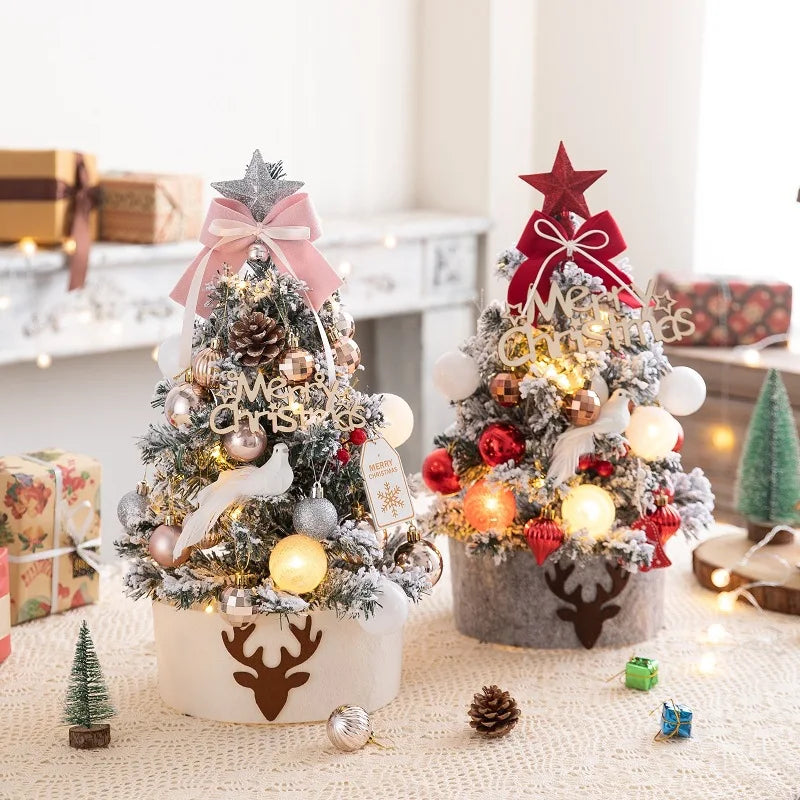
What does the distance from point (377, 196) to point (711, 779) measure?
222cm

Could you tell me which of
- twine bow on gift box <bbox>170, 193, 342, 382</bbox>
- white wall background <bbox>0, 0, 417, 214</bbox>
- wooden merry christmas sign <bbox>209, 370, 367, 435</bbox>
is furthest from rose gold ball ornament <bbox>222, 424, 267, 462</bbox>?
white wall background <bbox>0, 0, 417, 214</bbox>

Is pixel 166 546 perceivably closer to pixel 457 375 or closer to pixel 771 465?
pixel 457 375

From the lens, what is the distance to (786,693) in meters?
1.54

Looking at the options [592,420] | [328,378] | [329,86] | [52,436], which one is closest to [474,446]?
[592,420]

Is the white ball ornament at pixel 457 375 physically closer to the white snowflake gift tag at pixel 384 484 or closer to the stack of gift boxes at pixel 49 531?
the white snowflake gift tag at pixel 384 484

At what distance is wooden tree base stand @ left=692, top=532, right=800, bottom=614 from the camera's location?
70.8 inches

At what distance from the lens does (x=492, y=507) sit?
1.61 m

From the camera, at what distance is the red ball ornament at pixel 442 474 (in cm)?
169

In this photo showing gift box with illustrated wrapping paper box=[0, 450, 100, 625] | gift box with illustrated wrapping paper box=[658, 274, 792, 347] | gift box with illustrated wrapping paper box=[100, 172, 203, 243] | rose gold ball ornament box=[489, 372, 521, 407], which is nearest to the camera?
rose gold ball ornament box=[489, 372, 521, 407]

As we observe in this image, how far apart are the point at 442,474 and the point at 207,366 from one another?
42 cm

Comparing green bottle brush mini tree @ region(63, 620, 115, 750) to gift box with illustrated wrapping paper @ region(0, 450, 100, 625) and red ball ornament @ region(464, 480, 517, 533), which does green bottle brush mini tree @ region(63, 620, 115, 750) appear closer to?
gift box with illustrated wrapping paper @ region(0, 450, 100, 625)

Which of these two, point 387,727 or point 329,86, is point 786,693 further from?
point 329,86

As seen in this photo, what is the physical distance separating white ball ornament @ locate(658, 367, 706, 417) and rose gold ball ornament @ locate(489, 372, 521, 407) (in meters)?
0.20

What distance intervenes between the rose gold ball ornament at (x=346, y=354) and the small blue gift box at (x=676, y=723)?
54 cm
